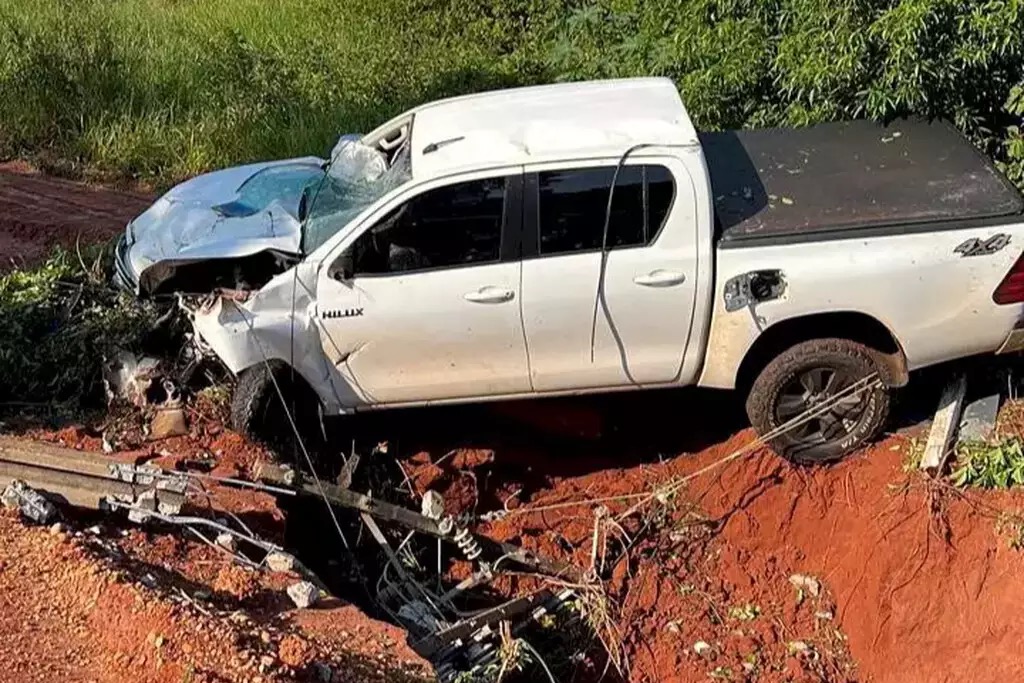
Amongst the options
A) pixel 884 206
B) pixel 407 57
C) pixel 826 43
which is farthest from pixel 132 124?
pixel 884 206

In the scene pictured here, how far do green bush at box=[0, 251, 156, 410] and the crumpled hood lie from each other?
45 cm

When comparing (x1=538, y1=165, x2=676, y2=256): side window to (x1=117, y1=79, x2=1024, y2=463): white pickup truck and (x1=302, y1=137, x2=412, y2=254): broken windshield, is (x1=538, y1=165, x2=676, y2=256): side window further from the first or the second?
(x1=302, y1=137, x2=412, y2=254): broken windshield

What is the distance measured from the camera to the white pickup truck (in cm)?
666

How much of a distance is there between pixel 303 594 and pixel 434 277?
5.92ft

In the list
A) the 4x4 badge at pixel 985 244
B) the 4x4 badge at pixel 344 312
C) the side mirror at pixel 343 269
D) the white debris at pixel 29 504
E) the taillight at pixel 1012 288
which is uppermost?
the 4x4 badge at pixel 985 244

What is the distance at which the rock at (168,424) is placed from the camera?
736cm

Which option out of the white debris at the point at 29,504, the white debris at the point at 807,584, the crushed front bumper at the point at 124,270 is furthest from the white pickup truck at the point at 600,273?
the white debris at the point at 29,504

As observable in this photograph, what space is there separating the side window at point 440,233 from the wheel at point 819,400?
70.9 inches

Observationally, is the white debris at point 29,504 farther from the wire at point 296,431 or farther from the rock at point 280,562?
the wire at point 296,431

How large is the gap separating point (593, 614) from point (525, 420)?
1268 millimetres

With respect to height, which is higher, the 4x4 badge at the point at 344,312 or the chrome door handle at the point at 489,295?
the chrome door handle at the point at 489,295

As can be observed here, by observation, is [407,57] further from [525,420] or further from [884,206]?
[884,206]

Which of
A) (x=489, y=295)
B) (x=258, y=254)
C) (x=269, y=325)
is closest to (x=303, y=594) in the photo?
(x=269, y=325)

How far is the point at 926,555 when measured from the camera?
284 inches
